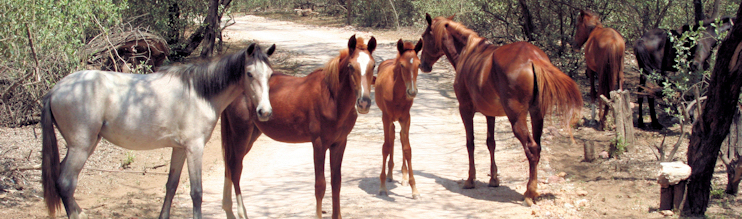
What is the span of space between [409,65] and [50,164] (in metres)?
3.34

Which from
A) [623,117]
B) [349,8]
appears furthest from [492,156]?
[349,8]

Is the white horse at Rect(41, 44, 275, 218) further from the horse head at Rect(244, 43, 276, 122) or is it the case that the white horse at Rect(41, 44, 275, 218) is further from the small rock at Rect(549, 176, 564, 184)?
the small rock at Rect(549, 176, 564, 184)

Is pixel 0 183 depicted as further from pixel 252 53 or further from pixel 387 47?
pixel 387 47

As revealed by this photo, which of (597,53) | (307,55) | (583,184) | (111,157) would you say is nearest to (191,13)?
(307,55)

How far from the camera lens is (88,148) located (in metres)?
4.09

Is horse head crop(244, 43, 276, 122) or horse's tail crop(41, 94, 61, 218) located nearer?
horse's tail crop(41, 94, 61, 218)

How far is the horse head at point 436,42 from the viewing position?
7238 millimetres

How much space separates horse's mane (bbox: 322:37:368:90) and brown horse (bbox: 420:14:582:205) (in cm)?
176

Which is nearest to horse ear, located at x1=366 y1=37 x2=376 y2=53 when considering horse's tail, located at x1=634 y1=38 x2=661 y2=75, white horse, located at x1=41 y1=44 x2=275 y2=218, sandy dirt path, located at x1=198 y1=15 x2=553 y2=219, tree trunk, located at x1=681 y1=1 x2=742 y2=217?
white horse, located at x1=41 y1=44 x2=275 y2=218

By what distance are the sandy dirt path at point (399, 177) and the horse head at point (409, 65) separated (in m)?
1.23

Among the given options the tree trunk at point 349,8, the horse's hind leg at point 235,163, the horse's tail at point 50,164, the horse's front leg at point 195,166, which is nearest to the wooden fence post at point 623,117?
the horse's hind leg at point 235,163

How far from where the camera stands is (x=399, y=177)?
6809 millimetres

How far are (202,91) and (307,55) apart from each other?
12152 millimetres

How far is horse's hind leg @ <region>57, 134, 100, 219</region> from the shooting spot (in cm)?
404
